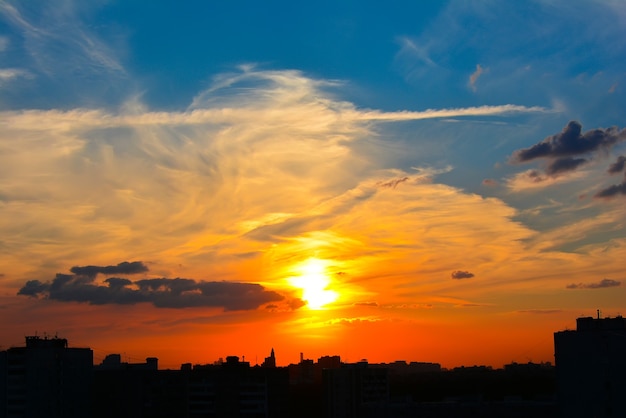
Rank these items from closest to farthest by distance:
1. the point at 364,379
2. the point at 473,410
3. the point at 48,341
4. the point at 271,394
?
the point at 473,410 → the point at 271,394 → the point at 48,341 → the point at 364,379

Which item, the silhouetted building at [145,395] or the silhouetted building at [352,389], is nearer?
the silhouetted building at [145,395]

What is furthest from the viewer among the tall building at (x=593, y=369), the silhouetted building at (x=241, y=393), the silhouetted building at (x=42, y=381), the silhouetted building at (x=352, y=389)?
the silhouetted building at (x=352, y=389)

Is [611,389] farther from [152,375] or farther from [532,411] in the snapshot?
[152,375]

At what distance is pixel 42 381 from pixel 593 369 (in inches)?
3825

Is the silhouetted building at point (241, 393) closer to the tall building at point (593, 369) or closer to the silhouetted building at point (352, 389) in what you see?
the silhouetted building at point (352, 389)

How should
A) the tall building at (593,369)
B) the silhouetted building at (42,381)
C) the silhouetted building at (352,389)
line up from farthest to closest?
the silhouetted building at (352,389) < the silhouetted building at (42,381) < the tall building at (593,369)

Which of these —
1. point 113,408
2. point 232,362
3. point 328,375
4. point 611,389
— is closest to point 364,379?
point 328,375

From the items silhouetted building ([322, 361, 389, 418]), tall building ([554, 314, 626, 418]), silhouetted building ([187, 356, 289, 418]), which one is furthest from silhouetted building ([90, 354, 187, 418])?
tall building ([554, 314, 626, 418])

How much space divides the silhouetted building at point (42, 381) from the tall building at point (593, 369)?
9146 cm

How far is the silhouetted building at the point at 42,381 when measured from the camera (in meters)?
146

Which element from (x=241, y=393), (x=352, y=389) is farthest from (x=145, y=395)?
(x=352, y=389)

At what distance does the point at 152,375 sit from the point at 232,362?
571 inches

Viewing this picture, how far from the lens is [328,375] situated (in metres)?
192

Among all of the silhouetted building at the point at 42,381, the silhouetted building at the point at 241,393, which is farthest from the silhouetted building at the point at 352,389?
the silhouetted building at the point at 42,381
